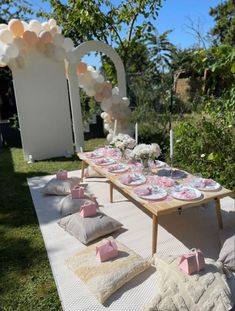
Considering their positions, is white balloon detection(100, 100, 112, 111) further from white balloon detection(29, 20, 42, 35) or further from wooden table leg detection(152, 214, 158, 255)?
wooden table leg detection(152, 214, 158, 255)

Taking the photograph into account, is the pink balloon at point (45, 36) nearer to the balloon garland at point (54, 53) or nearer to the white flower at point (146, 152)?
the balloon garland at point (54, 53)

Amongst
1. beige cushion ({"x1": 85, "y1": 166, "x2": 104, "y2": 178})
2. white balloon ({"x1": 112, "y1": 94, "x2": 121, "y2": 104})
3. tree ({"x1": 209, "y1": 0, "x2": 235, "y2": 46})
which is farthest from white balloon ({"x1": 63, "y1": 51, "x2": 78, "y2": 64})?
tree ({"x1": 209, "y1": 0, "x2": 235, "y2": 46})

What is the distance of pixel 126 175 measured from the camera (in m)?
3.18

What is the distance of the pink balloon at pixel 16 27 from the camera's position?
496cm

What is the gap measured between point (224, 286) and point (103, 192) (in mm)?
2414

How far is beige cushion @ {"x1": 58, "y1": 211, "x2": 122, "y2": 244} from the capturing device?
2742 mm

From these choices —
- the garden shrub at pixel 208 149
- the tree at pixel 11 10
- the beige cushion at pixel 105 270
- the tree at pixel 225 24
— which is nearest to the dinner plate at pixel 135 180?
the beige cushion at pixel 105 270

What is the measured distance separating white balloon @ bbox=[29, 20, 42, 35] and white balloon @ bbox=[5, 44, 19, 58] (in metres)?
0.52

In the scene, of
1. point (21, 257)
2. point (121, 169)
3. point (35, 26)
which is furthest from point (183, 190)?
point (35, 26)

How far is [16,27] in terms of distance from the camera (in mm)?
5004

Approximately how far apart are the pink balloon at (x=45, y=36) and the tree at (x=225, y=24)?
1184cm

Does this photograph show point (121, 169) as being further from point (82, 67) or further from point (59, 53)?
point (82, 67)

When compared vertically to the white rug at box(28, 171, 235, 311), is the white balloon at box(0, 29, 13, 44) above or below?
above

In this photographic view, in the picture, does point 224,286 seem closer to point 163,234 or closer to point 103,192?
point 163,234
